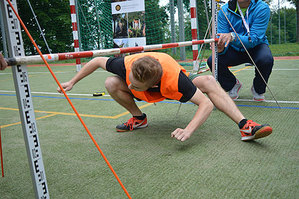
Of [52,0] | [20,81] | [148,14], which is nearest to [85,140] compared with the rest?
[20,81]

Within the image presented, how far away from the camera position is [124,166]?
1.63 metres

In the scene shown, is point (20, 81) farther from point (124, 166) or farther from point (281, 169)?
point (281, 169)

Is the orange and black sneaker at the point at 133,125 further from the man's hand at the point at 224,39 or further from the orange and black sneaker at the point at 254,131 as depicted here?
the man's hand at the point at 224,39

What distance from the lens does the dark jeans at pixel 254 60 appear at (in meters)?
2.94

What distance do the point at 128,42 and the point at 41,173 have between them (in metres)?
6.59

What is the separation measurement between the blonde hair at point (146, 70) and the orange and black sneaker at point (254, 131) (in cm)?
74

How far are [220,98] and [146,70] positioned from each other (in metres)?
0.70

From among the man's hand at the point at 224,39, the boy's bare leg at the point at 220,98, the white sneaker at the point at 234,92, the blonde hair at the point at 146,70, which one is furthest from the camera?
the white sneaker at the point at 234,92

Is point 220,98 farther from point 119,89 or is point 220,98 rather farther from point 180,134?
point 119,89

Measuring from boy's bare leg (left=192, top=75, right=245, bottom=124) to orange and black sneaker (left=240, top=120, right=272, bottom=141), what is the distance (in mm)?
92

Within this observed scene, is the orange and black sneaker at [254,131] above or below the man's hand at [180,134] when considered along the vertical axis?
below

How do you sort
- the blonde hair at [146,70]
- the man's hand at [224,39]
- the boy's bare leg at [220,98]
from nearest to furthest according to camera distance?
1. the blonde hair at [146,70]
2. the boy's bare leg at [220,98]
3. the man's hand at [224,39]

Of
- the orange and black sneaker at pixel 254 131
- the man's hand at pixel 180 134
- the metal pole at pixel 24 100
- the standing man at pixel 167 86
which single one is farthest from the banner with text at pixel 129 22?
the metal pole at pixel 24 100

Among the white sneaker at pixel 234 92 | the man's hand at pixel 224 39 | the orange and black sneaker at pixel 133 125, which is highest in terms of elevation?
the man's hand at pixel 224 39
